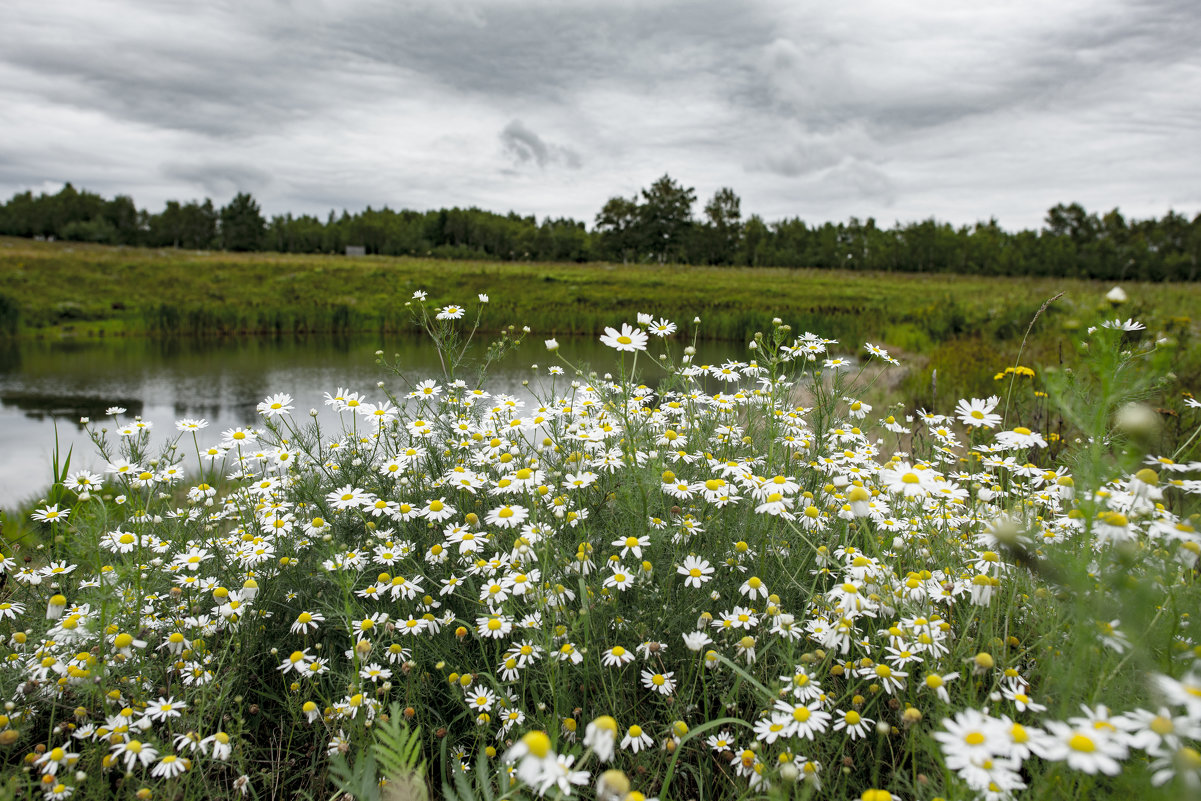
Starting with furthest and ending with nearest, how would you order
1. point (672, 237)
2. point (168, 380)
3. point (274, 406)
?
1. point (672, 237)
2. point (168, 380)
3. point (274, 406)

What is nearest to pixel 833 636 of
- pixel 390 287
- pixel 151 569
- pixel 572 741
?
pixel 572 741

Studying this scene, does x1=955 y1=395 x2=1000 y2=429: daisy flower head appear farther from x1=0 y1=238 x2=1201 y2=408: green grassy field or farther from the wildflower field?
x1=0 y1=238 x2=1201 y2=408: green grassy field

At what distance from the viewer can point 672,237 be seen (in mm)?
54312

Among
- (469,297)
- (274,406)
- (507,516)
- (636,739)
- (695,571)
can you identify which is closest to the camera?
(636,739)

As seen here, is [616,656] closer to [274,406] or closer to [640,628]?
[640,628]

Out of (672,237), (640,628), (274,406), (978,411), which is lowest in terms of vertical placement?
(640,628)

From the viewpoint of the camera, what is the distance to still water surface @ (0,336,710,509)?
6.86 meters

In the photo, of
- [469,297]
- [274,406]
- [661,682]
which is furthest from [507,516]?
[469,297]

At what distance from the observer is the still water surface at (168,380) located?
686 centimetres

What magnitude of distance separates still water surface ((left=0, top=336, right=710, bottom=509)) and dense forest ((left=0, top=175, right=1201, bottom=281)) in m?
37.9

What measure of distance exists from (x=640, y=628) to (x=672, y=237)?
181ft

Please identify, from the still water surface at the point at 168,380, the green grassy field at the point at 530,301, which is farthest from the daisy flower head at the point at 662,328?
the green grassy field at the point at 530,301

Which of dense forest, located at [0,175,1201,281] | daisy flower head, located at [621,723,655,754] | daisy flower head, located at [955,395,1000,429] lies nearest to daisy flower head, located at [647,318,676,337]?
daisy flower head, located at [955,395,1000,429]

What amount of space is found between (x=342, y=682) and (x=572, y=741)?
762 millimetres
